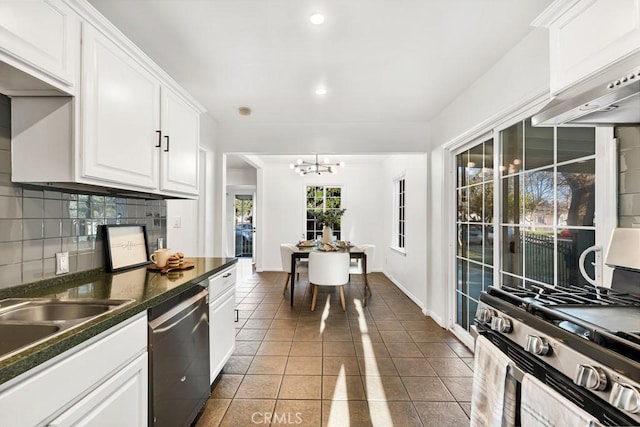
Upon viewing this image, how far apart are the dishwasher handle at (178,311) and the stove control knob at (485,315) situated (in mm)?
1497

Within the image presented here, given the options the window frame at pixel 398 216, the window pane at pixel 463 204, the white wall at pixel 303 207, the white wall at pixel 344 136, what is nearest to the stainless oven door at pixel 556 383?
the window pane at pixel 463 204

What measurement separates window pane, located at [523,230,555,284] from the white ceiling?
1.35m

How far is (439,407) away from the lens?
2.04 metres

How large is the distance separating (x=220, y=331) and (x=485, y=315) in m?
1.78

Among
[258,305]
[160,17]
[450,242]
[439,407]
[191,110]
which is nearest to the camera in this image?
[160,17]

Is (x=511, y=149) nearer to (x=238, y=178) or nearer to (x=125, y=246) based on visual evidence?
(x=125, y=246)

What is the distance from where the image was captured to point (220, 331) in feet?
7.47

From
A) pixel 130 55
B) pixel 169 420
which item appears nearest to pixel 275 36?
pixel 130 55

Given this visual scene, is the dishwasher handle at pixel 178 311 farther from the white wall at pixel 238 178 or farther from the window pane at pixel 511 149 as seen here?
the white wall at pixel 238 178

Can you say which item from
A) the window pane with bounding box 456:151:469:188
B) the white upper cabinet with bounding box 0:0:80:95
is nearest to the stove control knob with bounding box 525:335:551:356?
the white upper cabinet with bounding box 0:0:80:95

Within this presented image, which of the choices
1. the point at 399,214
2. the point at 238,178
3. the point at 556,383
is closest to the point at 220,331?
the point at 556,383

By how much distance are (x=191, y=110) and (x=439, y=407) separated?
286cm

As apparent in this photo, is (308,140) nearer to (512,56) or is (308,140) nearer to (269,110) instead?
(269,110)

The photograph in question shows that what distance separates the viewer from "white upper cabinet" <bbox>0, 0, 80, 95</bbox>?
3.58ft
